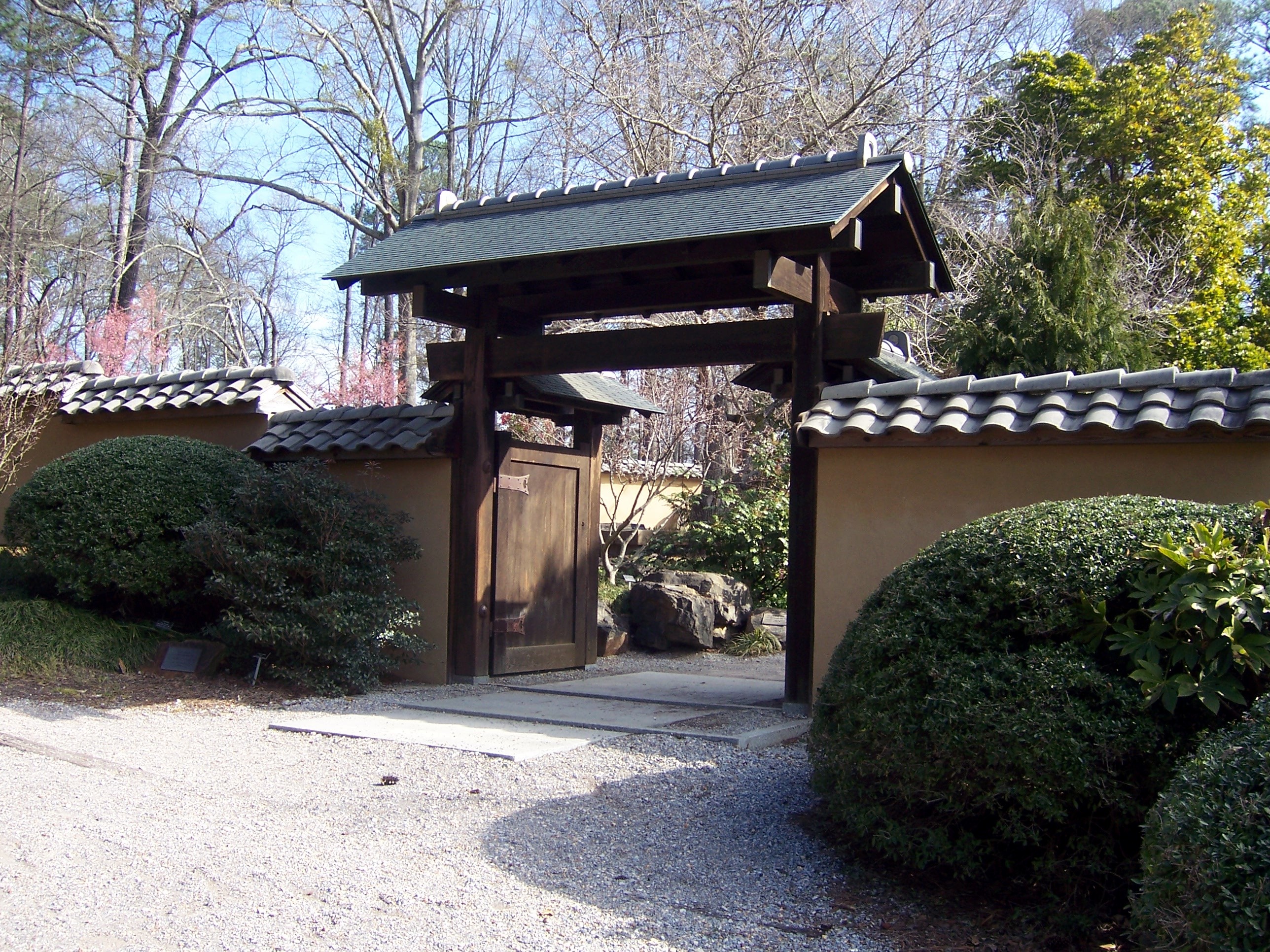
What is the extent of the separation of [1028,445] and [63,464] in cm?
750

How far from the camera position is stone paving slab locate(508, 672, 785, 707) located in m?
8.09

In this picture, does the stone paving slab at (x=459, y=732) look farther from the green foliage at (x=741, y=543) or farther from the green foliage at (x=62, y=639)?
the green foliage at (x=741, y=543)

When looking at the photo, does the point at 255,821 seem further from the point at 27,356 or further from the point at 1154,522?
the point at 27,356

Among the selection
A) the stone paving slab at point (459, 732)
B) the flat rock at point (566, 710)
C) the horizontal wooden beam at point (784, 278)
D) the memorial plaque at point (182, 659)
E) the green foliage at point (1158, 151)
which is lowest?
the stone paving slab at point (459, 732)

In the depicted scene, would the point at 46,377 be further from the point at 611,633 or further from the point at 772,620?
the point at 772,620

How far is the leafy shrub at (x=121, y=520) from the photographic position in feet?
27.2

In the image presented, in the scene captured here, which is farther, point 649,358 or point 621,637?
point 621,637

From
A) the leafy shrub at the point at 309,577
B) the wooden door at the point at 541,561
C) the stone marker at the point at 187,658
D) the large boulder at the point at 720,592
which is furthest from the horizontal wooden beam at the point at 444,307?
the large boulder at the point at 720,592

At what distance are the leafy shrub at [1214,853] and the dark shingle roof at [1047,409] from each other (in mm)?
2854

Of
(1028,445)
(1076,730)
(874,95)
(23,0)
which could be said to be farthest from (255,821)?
(23,0)

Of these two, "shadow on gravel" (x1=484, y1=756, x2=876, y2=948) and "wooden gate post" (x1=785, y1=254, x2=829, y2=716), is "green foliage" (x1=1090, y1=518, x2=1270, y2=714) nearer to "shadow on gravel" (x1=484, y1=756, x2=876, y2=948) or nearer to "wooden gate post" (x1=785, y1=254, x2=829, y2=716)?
"shadow on gravel" (x1=484, y1=756, x2=876, y2=948)

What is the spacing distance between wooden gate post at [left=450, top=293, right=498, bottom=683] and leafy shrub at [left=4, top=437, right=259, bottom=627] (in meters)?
1.86

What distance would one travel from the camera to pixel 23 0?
19438 millimetres

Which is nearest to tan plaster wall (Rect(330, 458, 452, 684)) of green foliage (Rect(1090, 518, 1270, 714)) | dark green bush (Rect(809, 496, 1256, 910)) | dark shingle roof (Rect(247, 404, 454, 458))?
dark shingle roof (Rect(247, 404, 454, 458))
